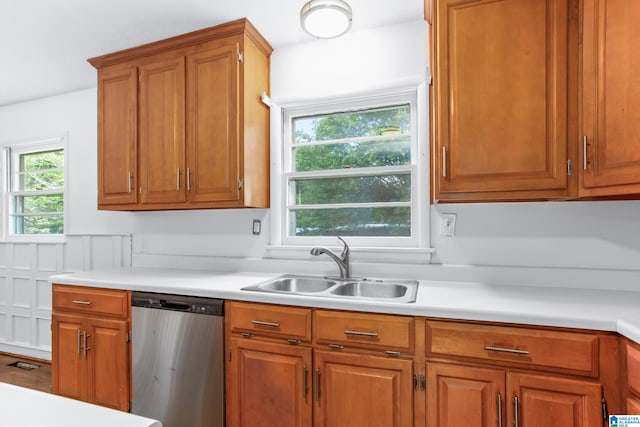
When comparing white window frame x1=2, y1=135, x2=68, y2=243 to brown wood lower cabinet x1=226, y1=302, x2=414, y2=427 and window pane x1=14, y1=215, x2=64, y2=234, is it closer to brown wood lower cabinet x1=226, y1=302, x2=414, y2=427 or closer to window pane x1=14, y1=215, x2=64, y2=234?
window pane x1=14, y1=215, x2=64, y2=234

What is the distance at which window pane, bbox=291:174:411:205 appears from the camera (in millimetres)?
2166

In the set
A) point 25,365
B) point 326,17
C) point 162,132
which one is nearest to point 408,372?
point 326,17

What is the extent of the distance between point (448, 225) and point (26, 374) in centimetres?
371

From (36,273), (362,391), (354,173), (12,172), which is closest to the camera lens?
(362,391)

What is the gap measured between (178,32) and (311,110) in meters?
1.02

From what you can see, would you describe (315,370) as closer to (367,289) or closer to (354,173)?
(367,289)

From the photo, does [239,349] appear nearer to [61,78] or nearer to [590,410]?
[590,410]

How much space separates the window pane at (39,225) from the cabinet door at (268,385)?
103 inches

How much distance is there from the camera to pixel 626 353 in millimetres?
1157

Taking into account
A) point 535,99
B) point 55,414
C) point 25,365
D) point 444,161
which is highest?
point 535,99

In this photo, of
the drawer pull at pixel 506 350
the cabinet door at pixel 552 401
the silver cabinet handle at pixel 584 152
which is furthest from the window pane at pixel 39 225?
the silver cabinet handle at pixel 584 152

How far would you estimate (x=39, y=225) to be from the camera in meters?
3.29

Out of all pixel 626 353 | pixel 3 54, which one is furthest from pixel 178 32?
pixel 626 353

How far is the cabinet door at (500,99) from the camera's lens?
1.48 metres
